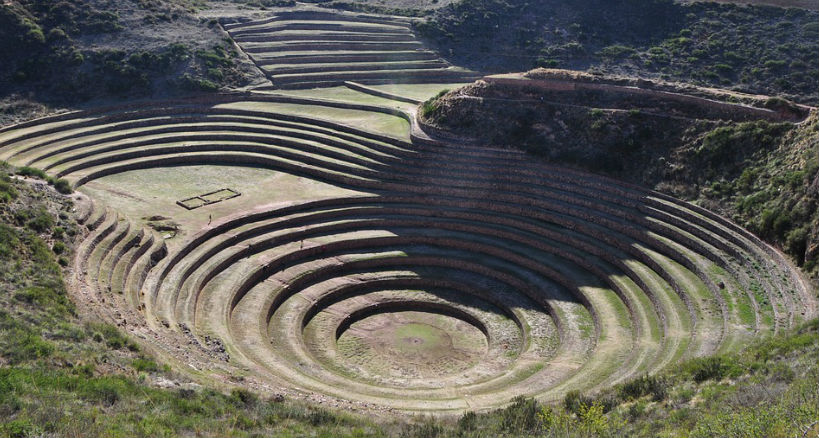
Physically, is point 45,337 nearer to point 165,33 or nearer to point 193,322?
point 193,322

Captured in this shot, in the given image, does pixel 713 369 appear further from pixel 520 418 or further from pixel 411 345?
pixel 411 345

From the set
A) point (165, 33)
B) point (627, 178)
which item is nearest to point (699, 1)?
point (627, 178)

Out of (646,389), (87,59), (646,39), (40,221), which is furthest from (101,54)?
(646,389)

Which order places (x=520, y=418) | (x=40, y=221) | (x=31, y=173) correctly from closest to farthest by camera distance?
(x=520, y=418), (x=40, y=221), (x=31, y=173)

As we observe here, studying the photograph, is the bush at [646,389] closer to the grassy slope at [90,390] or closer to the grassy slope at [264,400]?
the grassy slope at [264,400]

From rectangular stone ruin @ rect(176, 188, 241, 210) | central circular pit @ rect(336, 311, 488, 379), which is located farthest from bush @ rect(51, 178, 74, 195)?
central circular pit @ rect(336, 311, 488, 379)

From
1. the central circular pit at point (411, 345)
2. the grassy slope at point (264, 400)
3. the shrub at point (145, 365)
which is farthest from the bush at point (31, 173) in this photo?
the shrub at point (145, 365)
